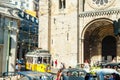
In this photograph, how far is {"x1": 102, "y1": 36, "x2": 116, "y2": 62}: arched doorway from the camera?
36.8 meters

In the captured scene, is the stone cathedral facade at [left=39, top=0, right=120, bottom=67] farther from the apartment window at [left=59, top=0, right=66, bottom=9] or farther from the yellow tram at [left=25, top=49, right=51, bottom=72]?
the yellow tram at [left=25, top=49, right=51, bottom=72]

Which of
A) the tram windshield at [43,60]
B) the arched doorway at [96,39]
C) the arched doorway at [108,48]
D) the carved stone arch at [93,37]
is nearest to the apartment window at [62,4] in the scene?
the carved stone arch at [93,37]

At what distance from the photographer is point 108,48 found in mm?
37312

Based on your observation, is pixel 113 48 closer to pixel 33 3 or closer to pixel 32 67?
pixel 32 67

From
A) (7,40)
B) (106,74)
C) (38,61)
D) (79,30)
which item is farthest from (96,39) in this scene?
(106,74)

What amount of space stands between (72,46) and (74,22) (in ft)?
9.42

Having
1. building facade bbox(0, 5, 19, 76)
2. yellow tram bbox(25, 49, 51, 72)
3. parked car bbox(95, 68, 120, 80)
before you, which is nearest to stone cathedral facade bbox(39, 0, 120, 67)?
yellow tram bbox(25, 49, 51, 72)

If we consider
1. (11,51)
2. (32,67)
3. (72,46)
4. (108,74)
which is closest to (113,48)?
(72,46)

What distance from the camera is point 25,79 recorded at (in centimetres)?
1395

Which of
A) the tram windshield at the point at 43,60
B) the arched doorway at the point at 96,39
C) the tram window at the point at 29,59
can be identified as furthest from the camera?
the arched doorway at the point at 96,39

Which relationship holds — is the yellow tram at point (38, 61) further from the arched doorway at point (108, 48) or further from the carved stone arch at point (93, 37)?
the arched doorway at point (108, 48)

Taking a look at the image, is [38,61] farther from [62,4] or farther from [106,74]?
[106,74]

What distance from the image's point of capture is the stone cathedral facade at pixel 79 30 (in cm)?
3512

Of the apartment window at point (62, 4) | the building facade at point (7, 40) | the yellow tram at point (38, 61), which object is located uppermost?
the apartment window at point (62, 4)
